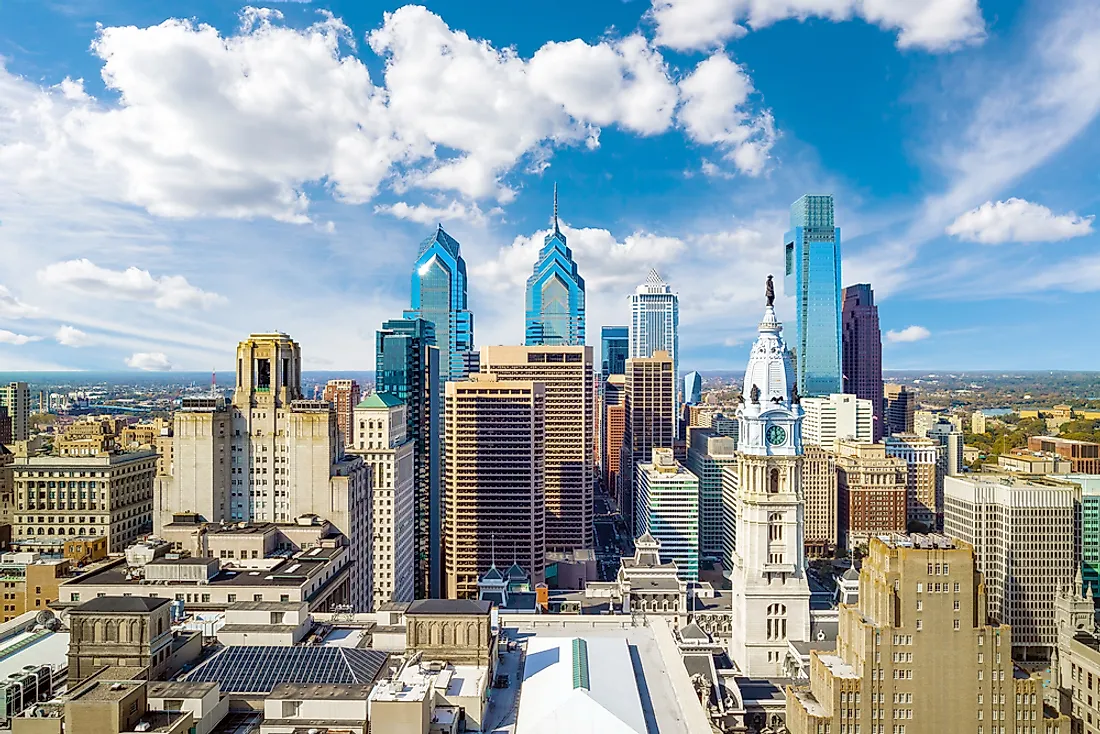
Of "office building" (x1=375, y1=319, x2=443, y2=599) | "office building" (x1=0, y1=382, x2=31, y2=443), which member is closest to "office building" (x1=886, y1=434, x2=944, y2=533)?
"office building" (x1=375, y1=319, x2=443, y2=599)

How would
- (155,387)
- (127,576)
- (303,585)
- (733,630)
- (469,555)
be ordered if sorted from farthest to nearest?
1. (155,387)
2. (469,555)
3. (733,630)
4. (127,576)
5. (303,585)

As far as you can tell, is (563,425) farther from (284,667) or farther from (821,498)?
(284,667)

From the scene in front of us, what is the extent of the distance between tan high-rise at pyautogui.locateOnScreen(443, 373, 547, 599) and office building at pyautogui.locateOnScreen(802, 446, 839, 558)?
57.6 m

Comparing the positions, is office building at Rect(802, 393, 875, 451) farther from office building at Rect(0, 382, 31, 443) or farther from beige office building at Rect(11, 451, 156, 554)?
office building at Rect(0, 382, 31, 443)

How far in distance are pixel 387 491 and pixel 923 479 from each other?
121 m

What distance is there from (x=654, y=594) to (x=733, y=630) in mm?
22307

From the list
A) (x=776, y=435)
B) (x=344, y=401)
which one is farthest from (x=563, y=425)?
(x=776, y=435)

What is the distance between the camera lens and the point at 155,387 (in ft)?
554

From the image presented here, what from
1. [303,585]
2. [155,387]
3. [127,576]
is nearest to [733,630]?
[303,585]

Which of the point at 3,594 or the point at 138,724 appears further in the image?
the point at 3,594

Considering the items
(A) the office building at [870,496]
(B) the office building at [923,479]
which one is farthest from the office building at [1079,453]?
(B) the office building at [923,479]

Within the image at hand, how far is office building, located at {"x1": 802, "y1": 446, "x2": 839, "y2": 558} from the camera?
158375mm

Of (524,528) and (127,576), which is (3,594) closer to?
(127,576)

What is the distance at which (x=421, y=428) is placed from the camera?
5753 inches
